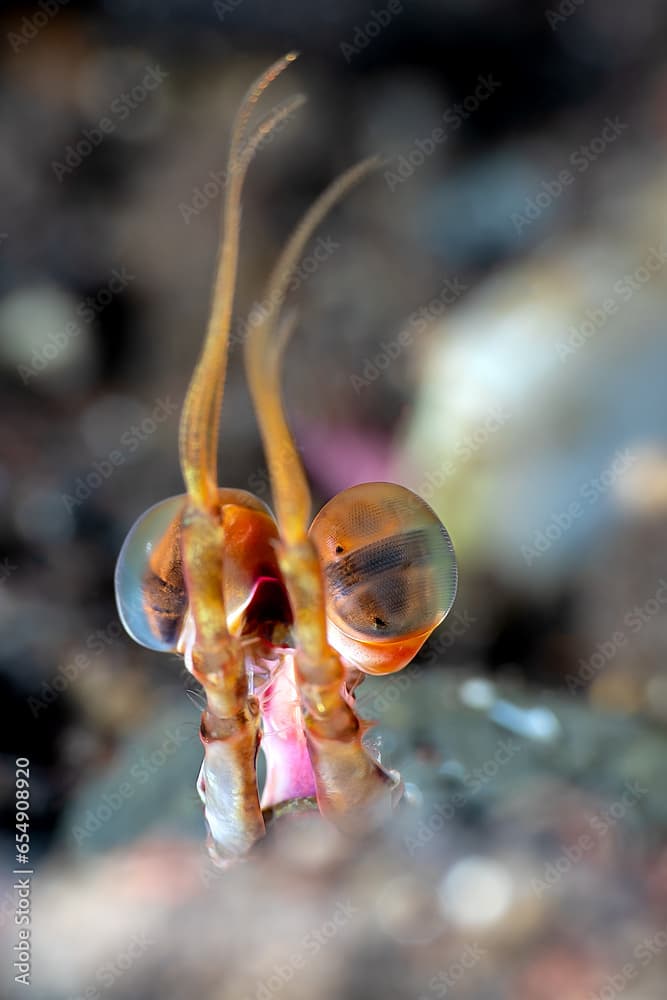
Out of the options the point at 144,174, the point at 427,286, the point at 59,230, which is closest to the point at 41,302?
the point at 59,230

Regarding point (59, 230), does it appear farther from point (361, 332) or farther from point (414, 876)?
point (414, 876)
